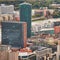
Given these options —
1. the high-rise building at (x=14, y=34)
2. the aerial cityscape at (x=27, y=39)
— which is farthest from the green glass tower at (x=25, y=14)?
the high-rise building at (x=14, y=34)

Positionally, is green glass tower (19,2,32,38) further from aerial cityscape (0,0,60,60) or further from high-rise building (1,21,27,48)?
high-rise building (1,21,27,48)

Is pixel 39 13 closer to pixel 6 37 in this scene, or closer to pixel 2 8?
pixel 2 8

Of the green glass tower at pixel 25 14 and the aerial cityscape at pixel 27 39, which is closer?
the aerial cityscape at pixel 27 39

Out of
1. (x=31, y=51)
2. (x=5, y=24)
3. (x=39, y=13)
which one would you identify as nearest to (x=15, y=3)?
(x=39, y=13)

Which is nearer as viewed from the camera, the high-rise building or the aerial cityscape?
the aerial cityscape

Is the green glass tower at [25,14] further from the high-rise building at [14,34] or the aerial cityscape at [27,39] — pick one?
the high-rise building at [14,34]

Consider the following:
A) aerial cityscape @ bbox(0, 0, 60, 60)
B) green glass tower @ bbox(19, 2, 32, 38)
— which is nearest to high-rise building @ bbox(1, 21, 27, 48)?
aerial cityscape @ bbox(0, 0, 60, 60)

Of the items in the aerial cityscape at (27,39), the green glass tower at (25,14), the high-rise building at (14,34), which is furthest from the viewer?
the green glass tower at (25,14)

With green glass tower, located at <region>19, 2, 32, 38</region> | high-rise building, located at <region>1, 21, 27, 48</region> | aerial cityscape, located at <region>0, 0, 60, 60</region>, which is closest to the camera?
aerial cityscape, located at <region>0, 0, 60, 60</region>

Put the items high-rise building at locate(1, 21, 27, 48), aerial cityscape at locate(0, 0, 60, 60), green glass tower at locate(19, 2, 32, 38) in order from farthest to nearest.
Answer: green glass tower at locate(19, 2, 32, 38) → high-rise building at locate(1, 21, 27, 48) → aerial cityscape at locate(0, 0, 60, 60)
